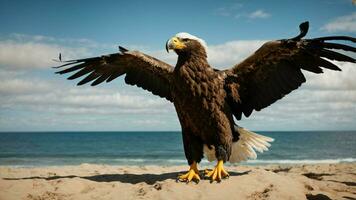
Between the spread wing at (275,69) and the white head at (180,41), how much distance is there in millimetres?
749

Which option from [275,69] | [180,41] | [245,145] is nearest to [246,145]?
[245,145]

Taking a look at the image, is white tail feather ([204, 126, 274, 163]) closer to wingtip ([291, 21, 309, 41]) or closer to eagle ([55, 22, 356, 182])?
eagle ([55, 22, 356, 182])

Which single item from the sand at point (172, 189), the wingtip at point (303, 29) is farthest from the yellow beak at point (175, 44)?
the sand at point (172, 189)

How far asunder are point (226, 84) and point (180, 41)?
1.13 metres

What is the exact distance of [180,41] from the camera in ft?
18.2

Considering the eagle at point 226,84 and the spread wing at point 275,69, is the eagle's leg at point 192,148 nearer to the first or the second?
the eagle at point 226,84

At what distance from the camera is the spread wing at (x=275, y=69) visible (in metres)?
5.34

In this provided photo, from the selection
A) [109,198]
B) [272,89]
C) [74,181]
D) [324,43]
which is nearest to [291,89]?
[272,89]

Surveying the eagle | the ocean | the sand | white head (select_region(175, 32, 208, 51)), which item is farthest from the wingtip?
the ocean

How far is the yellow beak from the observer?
17.8 ft

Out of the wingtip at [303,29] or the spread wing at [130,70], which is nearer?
the wingtip at [303,29]

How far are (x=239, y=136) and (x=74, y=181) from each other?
10.4ft

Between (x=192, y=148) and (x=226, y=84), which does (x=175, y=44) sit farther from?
(x=192, y=148)

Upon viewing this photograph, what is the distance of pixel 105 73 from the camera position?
23.3 feet
